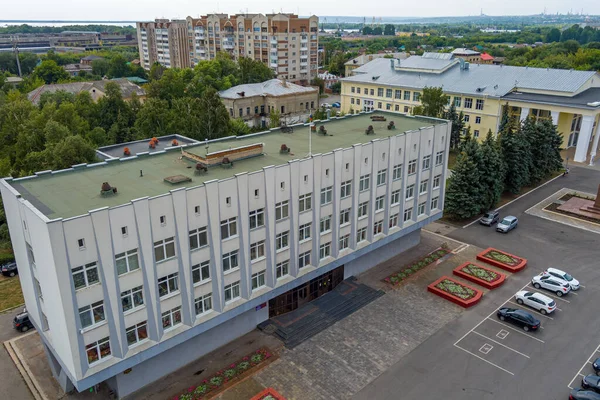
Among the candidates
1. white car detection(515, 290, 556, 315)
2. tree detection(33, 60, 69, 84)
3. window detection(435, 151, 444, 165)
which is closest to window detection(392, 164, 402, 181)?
window detection(435, 151, 444, 165)

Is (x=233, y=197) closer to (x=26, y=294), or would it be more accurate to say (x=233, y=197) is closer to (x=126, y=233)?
(x=126, y=233)

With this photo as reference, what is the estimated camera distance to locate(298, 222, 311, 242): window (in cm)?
2831

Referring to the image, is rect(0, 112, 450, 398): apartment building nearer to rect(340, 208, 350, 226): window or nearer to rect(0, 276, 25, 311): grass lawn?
rect(340, 208, 350, 226): window

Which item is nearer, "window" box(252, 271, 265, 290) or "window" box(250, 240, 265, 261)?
"window" box(250, 240, 265, 261)

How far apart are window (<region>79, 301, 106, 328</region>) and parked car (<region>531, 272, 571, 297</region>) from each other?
28791 mm

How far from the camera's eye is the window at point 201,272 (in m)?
23.6

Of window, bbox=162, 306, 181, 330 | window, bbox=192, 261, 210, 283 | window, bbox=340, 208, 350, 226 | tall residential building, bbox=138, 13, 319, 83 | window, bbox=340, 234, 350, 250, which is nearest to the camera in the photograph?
window, bbox=162, 306, 181, 330

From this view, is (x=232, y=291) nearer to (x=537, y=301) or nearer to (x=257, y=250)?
(x=257, y=250)

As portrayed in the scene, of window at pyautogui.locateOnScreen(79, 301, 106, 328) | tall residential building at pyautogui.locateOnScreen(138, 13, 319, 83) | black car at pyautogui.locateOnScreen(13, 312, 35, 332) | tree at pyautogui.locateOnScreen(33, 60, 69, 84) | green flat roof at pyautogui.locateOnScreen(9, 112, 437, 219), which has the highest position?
tall residential building at pyautogui.locateOnScreen(138, 13, 319, 83)

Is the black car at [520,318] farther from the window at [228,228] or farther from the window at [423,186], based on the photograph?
the window at [228,228]

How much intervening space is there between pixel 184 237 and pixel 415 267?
20.2m

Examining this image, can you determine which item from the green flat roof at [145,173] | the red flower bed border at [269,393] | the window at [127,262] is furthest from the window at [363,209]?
the window at [127,262]

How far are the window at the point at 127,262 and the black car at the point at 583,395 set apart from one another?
22.1 meters

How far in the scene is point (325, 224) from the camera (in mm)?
29750
